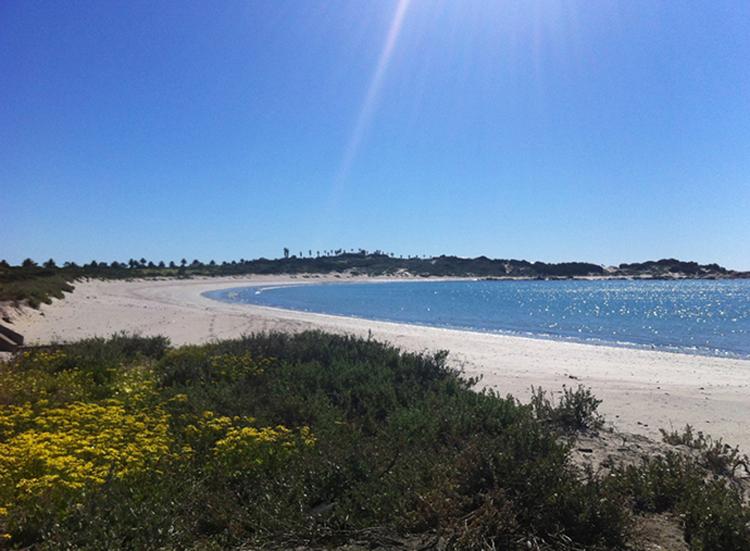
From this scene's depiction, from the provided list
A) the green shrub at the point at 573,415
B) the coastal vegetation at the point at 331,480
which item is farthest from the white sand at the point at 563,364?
the coastal vegetation at the point at 331,480

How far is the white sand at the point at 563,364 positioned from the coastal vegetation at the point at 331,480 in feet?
11.0

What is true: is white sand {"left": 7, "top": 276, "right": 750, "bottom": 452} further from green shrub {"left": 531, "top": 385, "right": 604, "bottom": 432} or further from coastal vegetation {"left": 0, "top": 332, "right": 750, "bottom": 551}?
coastal vegetation {"left": 0, "top": 332, "right": 750, "bottom": 551}

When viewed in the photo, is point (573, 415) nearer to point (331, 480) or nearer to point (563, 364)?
point (331, 480)

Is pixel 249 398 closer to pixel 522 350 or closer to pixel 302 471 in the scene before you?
pixel 302 471

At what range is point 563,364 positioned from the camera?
17.6 meters

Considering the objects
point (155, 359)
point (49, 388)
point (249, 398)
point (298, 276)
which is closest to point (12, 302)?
point (155, 359)

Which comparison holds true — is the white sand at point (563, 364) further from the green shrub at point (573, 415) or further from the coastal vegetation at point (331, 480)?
Answer: the coastal vegetation at point (331, 480)

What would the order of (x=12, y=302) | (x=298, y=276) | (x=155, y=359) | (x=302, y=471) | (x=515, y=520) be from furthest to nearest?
1. (x=298, y=276)
2. (x=12, y=302)
3. (x=155, y=359)
4. (x=302, y=471)
5. (x=515, y=520)

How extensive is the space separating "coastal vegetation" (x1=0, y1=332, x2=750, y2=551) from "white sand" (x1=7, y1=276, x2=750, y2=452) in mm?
3352

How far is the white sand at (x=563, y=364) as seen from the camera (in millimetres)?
10328

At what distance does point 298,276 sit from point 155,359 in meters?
129

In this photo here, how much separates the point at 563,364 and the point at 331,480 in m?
14.3

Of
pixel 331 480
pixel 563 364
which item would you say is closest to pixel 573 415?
pixel 331 480

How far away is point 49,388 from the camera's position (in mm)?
8750
